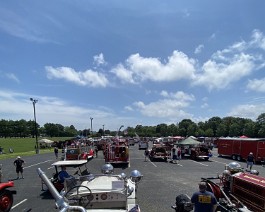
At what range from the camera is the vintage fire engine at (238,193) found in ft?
34.5

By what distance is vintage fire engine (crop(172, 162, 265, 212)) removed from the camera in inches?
414

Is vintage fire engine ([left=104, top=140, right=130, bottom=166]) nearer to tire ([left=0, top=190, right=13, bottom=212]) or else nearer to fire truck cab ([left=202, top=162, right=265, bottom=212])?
tire ([left=0, top=190, right=13, bottom=212])

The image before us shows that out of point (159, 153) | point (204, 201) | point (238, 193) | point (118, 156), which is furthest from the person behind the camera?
point (159, 153)

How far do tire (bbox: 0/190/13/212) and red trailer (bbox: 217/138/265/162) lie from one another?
2907cm

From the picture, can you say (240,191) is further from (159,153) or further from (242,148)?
(242,148)

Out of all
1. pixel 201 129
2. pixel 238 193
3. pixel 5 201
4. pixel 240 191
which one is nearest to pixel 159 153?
pixel 5 201

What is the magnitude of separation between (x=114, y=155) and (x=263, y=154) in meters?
16.3

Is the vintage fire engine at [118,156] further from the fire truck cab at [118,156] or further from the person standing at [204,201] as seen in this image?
the person standing at [204,201]

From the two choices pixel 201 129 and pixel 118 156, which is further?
pixel 201 129

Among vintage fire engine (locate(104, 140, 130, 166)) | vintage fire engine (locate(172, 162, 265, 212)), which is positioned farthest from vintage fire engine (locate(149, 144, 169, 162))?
vintage fire engine (locate(172, 162, 265, 212))

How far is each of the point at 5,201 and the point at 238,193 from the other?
922 centimetres

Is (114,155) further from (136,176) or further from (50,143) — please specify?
(50,143)

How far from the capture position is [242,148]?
39.2 metres

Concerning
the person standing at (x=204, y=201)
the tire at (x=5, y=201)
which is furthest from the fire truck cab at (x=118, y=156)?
the person standing at (x=204, y=201)
